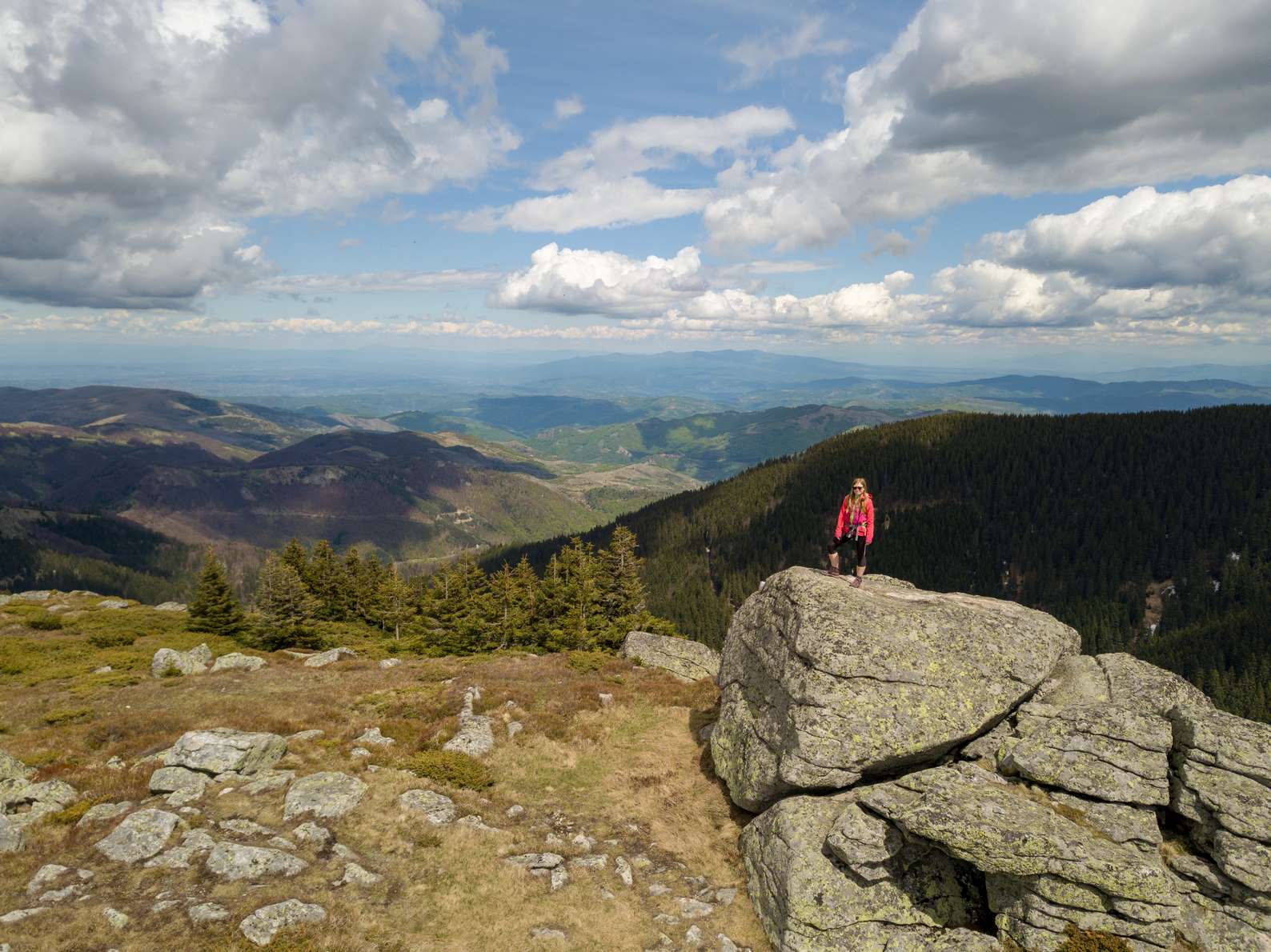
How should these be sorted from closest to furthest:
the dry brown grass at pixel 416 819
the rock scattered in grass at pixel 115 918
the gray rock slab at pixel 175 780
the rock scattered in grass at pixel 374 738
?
the rock scattered in grass at pixel 115 918 < the dry brown grass at pixel 416 819 < the gray rock slab at pixel 175 780 < the rock scattered in grass at pixel 374 738

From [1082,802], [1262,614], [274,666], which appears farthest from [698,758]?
[1262,614]

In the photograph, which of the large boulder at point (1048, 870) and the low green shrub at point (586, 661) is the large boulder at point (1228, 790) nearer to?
the large boulder at point (1048, 870)

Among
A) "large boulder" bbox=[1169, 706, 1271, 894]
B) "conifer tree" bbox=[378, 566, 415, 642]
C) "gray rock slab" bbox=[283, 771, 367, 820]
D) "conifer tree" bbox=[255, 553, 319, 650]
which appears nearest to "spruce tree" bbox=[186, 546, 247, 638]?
"conifer tree" bbox=[255, 553, 319, 650]

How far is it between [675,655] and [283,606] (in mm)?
43836

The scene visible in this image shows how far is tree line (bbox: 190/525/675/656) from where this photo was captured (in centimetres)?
6041

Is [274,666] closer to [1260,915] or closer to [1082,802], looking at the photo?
[1082,802]

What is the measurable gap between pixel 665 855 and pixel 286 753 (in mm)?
16869

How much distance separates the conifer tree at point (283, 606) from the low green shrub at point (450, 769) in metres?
43.9

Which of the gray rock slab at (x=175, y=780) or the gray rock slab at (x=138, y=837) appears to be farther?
the gray rock slab at (x=175, y=780)

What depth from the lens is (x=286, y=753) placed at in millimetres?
24609

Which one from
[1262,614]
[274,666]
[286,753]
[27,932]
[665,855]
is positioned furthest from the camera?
[1262,614]

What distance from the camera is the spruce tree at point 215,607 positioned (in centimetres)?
6362

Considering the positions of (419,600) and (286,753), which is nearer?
(286,753)

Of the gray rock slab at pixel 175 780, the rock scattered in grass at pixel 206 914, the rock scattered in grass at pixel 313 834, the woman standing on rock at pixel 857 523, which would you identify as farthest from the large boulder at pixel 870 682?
the gray rock slab at pixel 175 780
